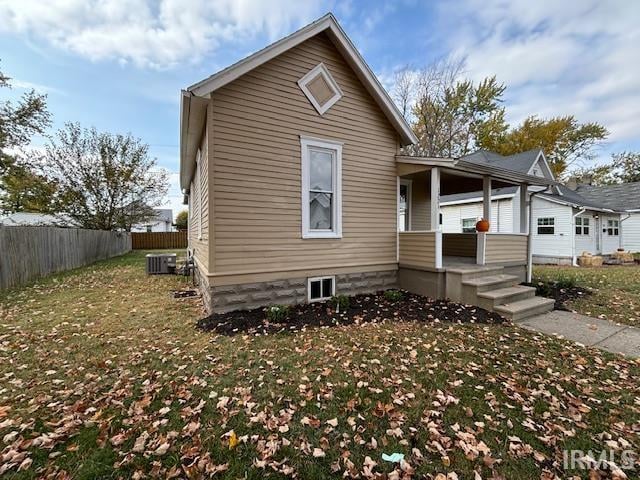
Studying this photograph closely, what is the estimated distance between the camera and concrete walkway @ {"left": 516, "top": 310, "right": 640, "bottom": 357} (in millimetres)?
4177

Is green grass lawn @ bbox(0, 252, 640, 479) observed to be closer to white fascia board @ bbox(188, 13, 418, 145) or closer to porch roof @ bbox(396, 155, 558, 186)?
porch roof @ bbox(396, 155, 558, 186)

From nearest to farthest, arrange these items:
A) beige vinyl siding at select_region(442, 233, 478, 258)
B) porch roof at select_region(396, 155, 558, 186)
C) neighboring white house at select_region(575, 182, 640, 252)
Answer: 1. porch roof at select_region(396, 155, 558, 186)
2. beige vinyl siding at select_region(442, 233, 478, 258)
3. neighboring white house at select_region(575, 182, 640, 252)

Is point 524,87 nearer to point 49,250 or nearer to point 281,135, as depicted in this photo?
point 281,135

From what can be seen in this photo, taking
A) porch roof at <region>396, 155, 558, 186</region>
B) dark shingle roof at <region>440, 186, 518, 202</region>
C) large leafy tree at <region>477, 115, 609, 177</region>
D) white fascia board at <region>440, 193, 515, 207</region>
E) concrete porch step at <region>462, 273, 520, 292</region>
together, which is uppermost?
large leafy tree at <region>477, 115, 609, 177</region>

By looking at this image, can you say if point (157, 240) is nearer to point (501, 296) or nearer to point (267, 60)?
point (267, 60)

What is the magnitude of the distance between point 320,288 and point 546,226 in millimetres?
16129

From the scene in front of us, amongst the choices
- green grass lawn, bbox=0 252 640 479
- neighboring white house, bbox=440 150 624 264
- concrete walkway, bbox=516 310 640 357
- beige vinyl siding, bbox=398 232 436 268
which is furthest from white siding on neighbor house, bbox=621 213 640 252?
green grass lawn, bbox=0 252 640 479

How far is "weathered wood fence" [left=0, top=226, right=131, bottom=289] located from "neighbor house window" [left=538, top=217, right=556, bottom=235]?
22.8 m

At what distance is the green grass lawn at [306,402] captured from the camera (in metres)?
2.08

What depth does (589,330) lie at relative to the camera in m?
4.78

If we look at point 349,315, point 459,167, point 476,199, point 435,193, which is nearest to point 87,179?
point 349,315

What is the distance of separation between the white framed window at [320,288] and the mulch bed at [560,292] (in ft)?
15.7

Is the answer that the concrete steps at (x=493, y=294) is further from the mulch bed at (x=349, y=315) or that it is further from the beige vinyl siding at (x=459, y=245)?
the beige vinyl siding at (x=459, y=245)

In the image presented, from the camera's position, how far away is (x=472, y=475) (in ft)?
6.44
